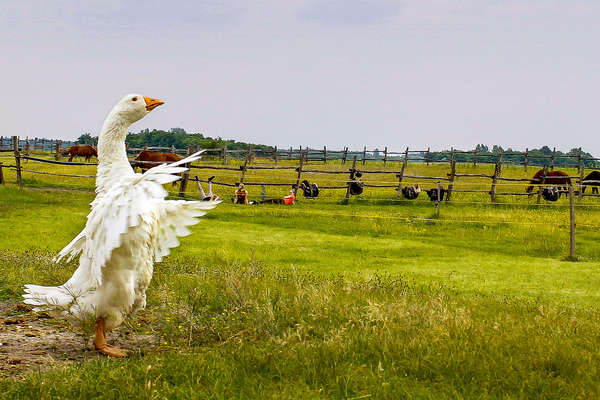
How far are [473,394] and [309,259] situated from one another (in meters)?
8.29

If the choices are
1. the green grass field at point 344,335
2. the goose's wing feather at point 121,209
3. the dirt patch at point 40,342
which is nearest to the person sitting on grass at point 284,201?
the green grass field at point 344,335

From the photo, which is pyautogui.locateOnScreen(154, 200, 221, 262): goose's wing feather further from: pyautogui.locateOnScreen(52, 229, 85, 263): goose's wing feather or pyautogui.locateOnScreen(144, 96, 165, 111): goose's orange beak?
pyautogui.locateOnScreen(144, 96, 165, 111): goose's orange beak

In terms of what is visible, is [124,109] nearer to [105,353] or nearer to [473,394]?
[105,353]

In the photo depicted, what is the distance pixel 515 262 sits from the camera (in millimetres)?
12344

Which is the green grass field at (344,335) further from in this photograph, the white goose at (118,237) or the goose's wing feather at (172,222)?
the goose's wing feather at (172,222)

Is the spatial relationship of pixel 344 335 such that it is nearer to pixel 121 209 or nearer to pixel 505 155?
pixel 121 209

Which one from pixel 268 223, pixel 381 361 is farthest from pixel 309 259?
pixel 381 361

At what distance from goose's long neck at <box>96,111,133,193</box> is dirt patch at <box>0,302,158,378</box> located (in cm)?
137

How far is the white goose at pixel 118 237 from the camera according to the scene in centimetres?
409

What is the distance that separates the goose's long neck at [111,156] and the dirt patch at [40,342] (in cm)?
137

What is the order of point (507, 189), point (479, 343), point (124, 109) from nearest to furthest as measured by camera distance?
1. point (479, 343)
2. point (124, 109)
3. point (507, 189)

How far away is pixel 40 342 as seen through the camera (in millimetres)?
5066

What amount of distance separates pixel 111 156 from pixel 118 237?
1503 mm

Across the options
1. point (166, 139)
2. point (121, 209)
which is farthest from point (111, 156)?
point (166, 139)
